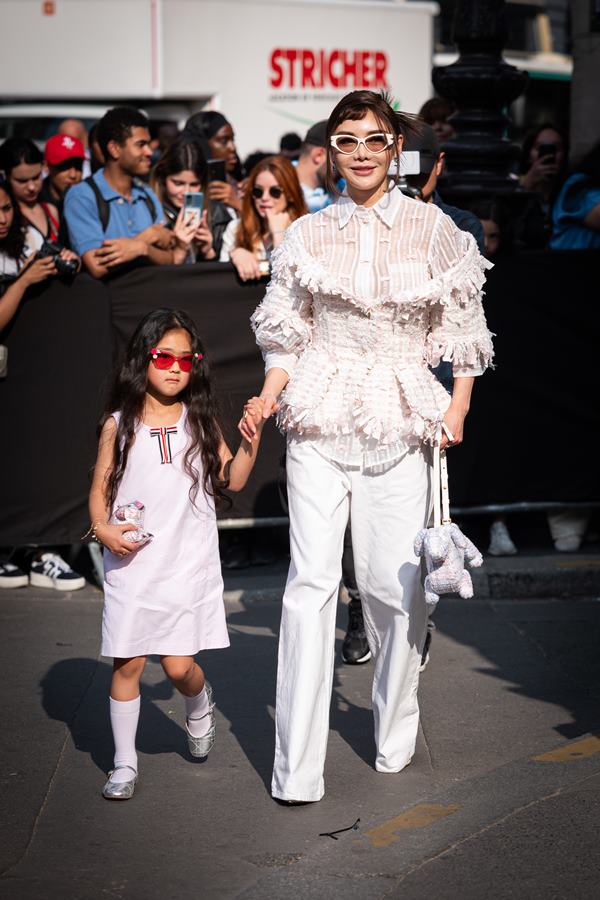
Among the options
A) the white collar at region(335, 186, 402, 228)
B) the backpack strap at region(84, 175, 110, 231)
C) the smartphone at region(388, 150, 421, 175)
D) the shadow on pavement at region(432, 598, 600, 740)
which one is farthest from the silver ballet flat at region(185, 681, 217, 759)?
the backpack strap at region(84, 175, 110, 231)

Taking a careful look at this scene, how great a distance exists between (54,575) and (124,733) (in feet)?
9.79

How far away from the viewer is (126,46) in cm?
1584

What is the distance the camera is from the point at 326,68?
17031mm

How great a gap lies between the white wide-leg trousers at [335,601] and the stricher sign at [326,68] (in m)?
12.8

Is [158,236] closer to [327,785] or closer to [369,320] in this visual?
[369,320]

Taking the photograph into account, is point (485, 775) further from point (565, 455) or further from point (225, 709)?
point (565, 455)

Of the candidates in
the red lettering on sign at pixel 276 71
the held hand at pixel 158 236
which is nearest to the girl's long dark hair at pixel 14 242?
the held hand at pixel 158 236

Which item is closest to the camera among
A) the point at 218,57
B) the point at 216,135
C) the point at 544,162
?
the point at 216,135

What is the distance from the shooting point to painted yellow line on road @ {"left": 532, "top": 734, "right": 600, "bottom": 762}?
16.5 feet

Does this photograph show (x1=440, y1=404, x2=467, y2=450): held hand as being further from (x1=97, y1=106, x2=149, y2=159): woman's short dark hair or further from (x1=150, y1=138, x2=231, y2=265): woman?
(x1=97, y1=106, x2=149, y2=159): woman's short dark hair

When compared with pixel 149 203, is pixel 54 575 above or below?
below

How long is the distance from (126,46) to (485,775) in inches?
494

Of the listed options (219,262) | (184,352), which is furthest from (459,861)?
(219,262)

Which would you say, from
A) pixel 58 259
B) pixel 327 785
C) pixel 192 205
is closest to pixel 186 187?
pixel 192 205
